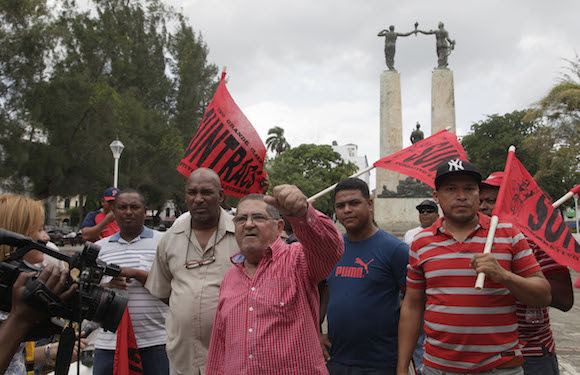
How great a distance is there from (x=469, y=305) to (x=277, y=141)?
8124 cm

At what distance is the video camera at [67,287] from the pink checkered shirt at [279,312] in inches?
23.7

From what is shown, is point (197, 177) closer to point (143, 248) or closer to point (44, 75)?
point (143, 248)

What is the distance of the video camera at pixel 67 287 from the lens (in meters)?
1.69

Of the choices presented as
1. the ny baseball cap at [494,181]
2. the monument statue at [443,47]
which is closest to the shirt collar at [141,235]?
the ny baseball cap at [494,181]

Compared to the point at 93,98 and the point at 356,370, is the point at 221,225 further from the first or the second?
the point at 93,98

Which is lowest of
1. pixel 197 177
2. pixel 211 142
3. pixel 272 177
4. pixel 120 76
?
pixel 197 177

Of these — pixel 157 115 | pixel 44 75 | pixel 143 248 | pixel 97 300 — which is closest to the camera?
pixel 97 300

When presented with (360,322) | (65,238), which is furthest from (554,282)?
(65,238)

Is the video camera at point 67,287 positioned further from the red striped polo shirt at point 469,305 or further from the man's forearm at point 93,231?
the man's forearm at point 93,231

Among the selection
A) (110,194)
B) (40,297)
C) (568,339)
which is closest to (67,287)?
(40,297)

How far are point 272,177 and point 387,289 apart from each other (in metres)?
46.0

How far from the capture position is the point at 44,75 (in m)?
22.7

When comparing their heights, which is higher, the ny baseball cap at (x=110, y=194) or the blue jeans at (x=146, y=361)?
the ny baseball cap at (x=110, y=194)

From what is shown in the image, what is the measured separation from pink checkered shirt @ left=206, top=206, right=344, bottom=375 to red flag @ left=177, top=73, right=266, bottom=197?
82.1 inches
